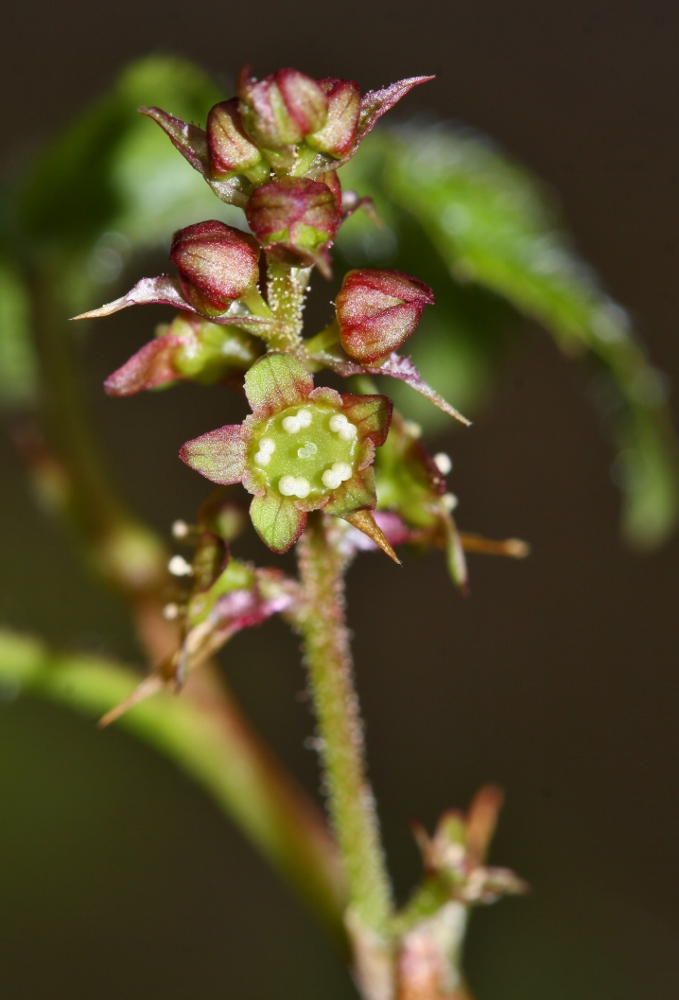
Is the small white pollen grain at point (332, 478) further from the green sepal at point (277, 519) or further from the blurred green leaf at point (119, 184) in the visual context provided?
the blurred green leaf at point (119, 184)

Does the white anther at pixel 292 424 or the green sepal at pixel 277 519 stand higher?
the white anther at pixel 292 424

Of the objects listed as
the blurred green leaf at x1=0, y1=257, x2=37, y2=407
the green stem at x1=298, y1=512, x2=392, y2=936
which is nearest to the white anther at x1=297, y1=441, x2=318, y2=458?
the green stem at x1=298, y1=512, x2=392, y2=936

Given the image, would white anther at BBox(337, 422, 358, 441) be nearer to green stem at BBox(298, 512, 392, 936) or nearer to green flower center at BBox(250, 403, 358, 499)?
green flower center at BBox(250, 403, 358, 499)

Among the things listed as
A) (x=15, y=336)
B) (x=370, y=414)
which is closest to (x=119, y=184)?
(x=15, y=336)

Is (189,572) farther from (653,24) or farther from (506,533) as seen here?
(653,24)

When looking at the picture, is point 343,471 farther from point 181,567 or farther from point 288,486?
Answer: point 181,567

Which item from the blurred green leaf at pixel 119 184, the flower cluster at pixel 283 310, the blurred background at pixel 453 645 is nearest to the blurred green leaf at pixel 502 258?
the blurred green leaf at pixel 119 184
